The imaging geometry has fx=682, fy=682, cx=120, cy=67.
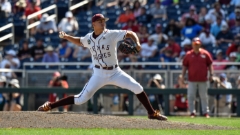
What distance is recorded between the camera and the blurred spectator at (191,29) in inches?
854

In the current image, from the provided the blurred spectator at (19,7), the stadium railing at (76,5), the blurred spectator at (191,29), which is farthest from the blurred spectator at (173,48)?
the blurred spectator at (19,7)

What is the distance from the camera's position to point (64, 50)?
23.2 metres

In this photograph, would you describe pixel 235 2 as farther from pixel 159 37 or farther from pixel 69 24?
pixel 69 24

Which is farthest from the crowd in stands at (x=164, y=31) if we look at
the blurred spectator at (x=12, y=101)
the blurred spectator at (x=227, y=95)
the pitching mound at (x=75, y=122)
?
the pitching mound at (x=75, y=122)

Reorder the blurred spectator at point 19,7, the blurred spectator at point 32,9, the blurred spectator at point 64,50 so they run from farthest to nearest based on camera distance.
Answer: the blurred spectator at point 19,7 < the blurred spectator at point 32,9 < the blurred spectator at point 64,50

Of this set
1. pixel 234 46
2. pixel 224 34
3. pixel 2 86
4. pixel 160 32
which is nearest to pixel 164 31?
pixel 160 32

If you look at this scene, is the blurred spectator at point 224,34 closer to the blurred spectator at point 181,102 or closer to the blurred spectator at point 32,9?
the blurred spectator at point 181,102

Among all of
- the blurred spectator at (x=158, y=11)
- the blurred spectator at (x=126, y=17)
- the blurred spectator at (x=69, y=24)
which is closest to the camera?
the blurred spectator at (x=158, y=11)

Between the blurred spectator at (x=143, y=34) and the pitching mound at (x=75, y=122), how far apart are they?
10029mm

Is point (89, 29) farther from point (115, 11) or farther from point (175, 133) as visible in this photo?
point (175, 133)

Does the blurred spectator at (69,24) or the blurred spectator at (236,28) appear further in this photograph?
the blurred spectator at (69,24)

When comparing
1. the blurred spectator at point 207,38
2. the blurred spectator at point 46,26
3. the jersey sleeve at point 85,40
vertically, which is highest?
the blurred spectator at point 46,26

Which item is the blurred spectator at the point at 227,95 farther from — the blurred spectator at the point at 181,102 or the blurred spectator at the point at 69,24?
the blurred spectator at the point at 69,24

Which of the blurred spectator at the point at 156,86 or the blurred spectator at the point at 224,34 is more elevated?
the blurred spectator at the point at 224,34
